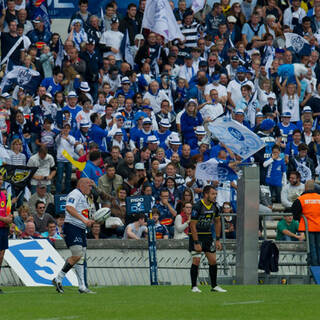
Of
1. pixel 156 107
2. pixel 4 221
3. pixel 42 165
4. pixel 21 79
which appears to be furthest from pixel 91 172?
pixel 4 221

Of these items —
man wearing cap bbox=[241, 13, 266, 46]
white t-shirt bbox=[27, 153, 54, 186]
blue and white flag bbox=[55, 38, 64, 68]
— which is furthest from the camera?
man wearing cap bbox=[241, 13, 266, 46]

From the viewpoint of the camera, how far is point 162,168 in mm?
25453

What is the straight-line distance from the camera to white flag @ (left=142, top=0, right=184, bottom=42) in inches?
1179

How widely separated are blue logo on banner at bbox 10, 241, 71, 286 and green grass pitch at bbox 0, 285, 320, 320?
2102mm

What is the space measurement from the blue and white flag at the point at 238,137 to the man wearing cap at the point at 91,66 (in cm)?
775

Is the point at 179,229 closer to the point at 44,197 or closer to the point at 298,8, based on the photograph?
the point at 44,197

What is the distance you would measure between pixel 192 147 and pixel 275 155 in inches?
82.5

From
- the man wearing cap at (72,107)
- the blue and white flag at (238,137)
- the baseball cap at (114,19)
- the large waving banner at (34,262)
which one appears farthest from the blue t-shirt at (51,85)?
the blue and white flag at (238,137)

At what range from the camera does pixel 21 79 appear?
26.7m

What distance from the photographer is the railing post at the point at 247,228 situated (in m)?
20.9

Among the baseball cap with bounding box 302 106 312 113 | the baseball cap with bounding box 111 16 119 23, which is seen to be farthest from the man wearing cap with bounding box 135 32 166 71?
the baseball cap with bounding box 302 106 312 113

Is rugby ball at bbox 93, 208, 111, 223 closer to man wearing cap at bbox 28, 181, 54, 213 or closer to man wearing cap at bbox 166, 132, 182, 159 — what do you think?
man wearing cap at bbox 28, 181, 54, 213

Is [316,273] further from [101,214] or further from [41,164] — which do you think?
[41,164]

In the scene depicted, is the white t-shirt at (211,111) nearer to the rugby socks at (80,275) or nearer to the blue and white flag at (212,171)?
the blue and white flag at (212,171)
